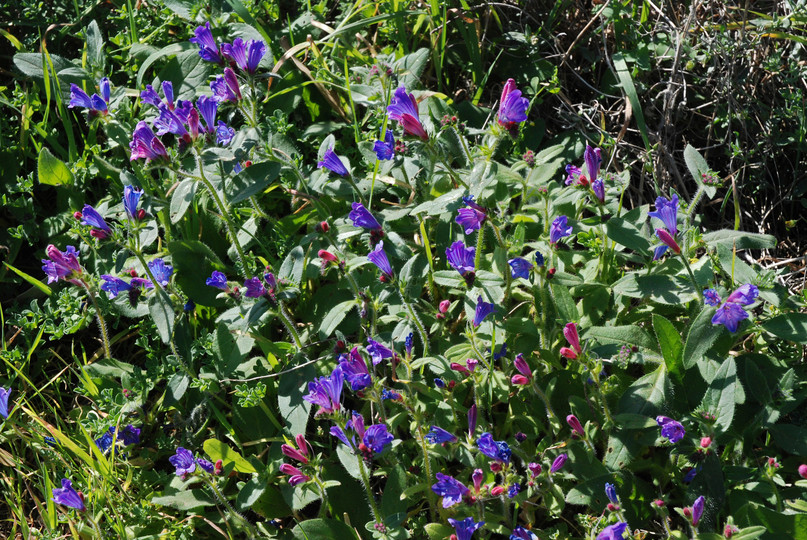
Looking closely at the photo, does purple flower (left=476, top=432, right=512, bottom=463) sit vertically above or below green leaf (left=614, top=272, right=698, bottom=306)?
below

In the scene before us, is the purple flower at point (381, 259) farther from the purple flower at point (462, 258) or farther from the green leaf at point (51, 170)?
the green leaf at point (51, 170)

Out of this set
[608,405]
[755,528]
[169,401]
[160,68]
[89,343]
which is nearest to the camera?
[755,528]

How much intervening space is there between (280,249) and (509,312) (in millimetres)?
1267

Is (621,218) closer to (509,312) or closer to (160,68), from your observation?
(509,312)

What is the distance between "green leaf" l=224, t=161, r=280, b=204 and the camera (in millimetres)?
3600

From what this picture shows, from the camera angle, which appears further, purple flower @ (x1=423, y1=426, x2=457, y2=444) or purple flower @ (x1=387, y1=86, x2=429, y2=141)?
purple flower @ (x1=387, y1=86, x2=429, y2=141)

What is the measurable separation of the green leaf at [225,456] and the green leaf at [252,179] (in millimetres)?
1134

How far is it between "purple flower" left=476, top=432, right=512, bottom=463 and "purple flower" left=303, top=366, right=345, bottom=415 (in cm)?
59

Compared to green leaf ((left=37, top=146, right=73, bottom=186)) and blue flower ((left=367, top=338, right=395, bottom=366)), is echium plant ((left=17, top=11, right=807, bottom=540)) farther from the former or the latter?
green leaf ((left=37, top=146, right=73, bottom=186))

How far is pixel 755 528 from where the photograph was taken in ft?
8.92

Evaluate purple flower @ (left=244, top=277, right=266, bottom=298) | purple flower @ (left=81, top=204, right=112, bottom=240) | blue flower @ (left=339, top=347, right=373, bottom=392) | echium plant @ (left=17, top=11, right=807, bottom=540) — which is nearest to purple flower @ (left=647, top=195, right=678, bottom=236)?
echium plant @ (left=17, top=11, right=807, bottom=540)

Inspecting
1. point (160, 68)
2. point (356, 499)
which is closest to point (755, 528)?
point (356, 499)

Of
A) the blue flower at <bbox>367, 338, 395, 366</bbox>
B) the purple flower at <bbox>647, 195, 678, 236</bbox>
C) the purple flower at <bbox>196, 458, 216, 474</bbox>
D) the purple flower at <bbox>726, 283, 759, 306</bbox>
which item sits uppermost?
the purple flower at <bbox>647, 195, 678, 236</bbox>

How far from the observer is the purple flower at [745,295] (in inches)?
115
